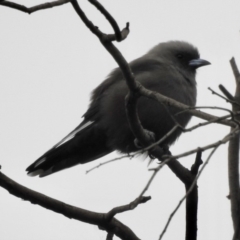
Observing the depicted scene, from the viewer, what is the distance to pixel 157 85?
21.1ft

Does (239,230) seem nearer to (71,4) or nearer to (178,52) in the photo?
(71,4)

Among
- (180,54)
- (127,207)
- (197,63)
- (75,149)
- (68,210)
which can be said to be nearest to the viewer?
(127,207)

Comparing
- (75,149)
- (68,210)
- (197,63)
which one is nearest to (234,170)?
(68,210)

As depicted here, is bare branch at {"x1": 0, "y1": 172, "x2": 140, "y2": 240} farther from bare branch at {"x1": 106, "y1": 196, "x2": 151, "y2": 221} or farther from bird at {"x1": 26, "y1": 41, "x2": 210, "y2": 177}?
bird at {"x1": 26, "y1": 41, "x2": 210, "y2": 177}

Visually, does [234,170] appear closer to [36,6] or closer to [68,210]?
[68,210]

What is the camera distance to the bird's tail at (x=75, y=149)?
6516 mm

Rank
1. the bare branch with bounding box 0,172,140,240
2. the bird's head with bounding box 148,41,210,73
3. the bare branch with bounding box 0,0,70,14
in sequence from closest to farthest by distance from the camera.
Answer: the bare branch with bounding box 0,0,70,14 → the bare branch with bounding box 0,172,140,240 → the bird's head with bounding box 148,41,210,73

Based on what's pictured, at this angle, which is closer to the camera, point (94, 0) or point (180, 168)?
point (94, 0)

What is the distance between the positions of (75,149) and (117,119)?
618mm

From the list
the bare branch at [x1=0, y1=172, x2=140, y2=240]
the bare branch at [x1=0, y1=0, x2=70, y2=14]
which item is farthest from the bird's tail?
the bare branch at [x1=0, y1=0, x2=70, y2=14]

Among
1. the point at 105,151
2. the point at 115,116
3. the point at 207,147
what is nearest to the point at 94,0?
the point at 207,147

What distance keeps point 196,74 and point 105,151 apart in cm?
157

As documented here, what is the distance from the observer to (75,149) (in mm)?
6594

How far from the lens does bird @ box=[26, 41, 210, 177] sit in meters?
6.25
